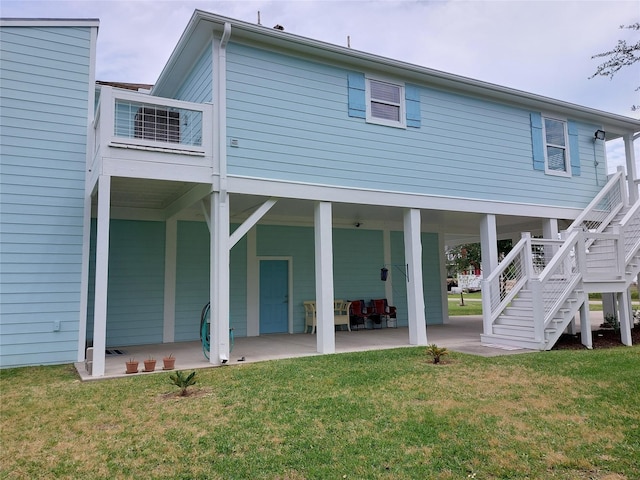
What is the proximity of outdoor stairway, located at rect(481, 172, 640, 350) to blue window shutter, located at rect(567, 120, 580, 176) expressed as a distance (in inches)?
70.5

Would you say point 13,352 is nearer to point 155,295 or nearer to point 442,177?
point 155,295

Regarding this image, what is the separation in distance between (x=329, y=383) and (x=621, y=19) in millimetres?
6200

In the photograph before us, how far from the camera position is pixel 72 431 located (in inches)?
174

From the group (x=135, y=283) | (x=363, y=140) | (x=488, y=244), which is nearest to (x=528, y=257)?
(x=488, y=244)

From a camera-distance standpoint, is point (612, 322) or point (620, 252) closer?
point (620, 252)

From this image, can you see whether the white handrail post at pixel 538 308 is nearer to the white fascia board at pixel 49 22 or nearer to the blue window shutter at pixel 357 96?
the blue window shutter at pixel 357 96

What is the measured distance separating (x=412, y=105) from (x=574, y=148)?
17.5 feet

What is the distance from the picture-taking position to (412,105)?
9.73 metres

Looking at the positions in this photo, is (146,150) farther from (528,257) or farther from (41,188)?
(528,257)

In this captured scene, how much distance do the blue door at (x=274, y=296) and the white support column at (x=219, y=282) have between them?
3.96 m

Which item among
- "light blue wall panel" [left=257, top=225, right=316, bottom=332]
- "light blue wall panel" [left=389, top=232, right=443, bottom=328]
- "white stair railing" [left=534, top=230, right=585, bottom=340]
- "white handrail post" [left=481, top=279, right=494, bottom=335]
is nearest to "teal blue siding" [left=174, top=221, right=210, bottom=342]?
"light blue wall panel" [left=257, top=225, right=316, bottom=332]

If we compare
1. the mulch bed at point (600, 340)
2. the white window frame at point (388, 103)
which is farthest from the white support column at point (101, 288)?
the mulch bed at point (600, 340)

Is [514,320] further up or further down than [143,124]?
further down

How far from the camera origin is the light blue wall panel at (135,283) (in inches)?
382
